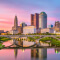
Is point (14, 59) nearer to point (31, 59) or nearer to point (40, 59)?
point (31, 59)

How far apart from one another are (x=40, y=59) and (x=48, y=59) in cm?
293

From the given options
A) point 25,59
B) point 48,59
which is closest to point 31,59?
point 25,59

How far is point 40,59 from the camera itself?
3697 centimetres

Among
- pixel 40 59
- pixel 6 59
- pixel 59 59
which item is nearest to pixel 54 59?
pixel 59 59

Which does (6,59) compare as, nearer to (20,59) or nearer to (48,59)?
(20,59)

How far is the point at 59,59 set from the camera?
37156mm

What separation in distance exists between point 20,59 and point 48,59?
33.9 feet

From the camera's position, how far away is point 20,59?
122 ft

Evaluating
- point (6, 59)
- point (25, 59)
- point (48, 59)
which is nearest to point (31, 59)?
point (25, 59)

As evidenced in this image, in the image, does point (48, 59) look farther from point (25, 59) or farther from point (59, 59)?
point (25, 59)

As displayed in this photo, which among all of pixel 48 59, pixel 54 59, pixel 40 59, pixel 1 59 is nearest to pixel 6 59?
pixel 1 59

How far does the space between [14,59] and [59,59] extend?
16.7 metres

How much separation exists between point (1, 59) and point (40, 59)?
1435 centimetres

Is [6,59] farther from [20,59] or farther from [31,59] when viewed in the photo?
[31,59]
